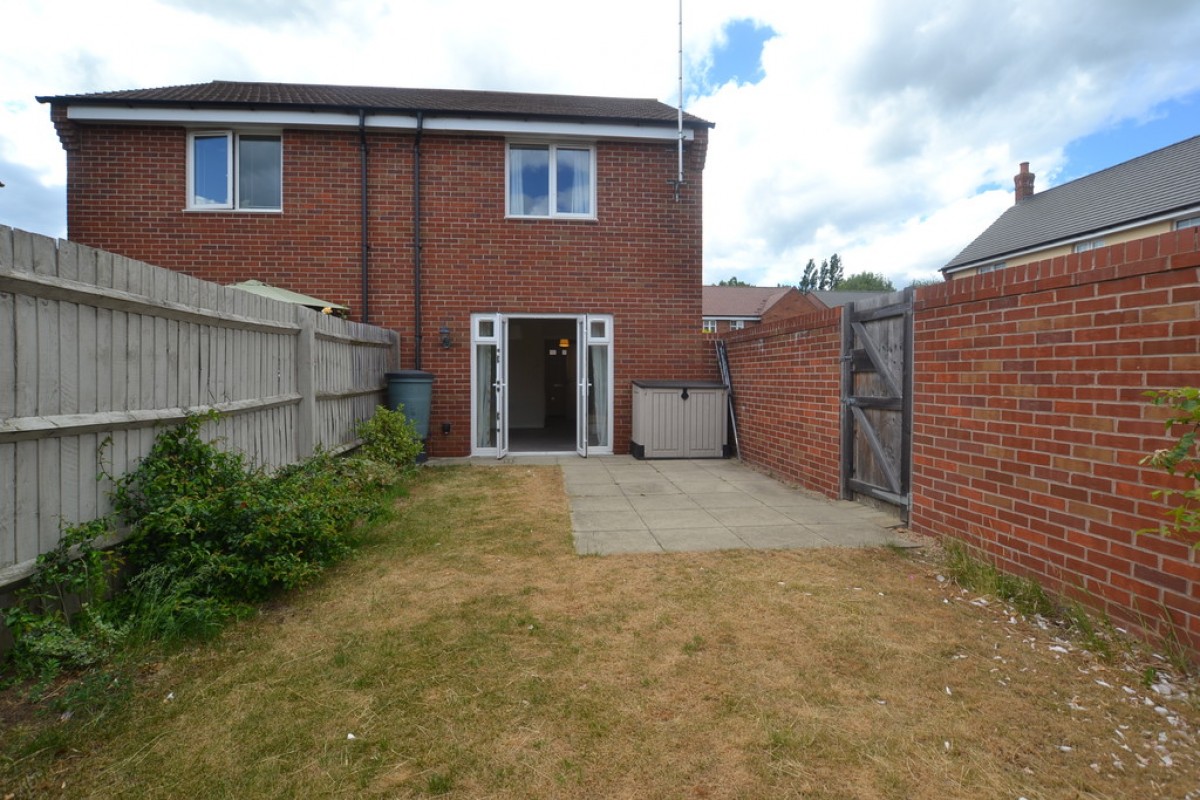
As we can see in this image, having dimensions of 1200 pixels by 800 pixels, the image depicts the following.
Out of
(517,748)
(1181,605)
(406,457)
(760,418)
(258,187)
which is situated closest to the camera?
(517,748)

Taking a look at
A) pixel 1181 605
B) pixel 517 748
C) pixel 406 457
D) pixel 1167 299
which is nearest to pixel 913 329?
pixel 1167 299

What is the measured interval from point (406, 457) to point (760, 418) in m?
4.90

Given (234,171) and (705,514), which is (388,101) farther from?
(705,514)

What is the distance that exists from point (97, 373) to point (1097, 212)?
27.1 meters

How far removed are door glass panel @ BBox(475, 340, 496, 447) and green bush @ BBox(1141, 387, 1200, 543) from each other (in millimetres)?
8086

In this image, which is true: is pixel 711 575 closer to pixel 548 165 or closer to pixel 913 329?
pixel 913 329

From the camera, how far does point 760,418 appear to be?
325 inches

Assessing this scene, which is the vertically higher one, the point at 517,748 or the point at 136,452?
the point at 136,452

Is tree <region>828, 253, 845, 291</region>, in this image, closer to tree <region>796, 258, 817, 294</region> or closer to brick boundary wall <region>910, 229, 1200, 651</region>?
tree <region>796, 258, 817, 294</region>

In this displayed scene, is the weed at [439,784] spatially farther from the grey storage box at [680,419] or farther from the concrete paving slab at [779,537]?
the grey storage box at [680,419]

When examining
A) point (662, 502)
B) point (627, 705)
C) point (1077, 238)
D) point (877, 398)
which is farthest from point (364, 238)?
point (1077, 238)

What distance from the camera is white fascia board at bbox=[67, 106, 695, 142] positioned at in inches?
347

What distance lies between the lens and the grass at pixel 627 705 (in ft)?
6.21

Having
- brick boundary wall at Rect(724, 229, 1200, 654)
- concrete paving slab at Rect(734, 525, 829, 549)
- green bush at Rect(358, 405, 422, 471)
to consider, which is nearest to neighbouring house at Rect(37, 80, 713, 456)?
green bush at Rect(358, 405, 422, 471)
